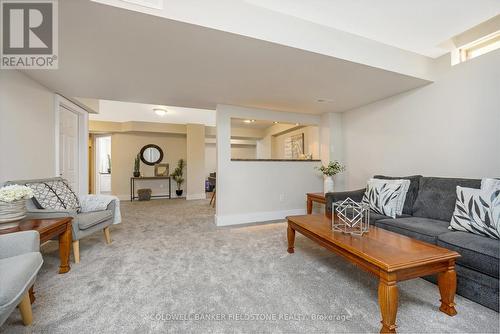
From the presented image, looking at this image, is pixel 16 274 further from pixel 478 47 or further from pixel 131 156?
pixel 131 156

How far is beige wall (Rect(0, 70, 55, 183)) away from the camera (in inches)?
83.0

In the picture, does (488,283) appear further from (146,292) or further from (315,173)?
(315,173)

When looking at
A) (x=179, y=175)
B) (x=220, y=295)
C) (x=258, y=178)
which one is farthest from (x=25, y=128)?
(x=179, y=175)

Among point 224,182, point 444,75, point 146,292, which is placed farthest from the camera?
point 224,182

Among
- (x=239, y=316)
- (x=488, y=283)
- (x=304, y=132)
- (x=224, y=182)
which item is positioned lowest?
(x=239, y=316)

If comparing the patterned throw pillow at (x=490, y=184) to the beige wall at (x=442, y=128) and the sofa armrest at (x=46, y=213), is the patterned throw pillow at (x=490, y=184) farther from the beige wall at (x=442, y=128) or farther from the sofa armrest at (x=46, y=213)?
the sofa armrest at (x=46, y=213)

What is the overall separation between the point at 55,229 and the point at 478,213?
359 cm

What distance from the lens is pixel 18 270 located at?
111 cm

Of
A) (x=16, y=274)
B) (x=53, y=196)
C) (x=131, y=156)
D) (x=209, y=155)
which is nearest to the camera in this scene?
(x=16, y=274)

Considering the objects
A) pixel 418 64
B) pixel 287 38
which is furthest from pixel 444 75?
pixel 287 38

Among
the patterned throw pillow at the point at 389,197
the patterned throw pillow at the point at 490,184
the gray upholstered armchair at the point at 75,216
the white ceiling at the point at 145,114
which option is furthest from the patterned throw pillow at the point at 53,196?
the patterned throw pillow at the point at 490,184

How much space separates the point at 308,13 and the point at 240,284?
247cm

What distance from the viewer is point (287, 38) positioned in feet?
6.11

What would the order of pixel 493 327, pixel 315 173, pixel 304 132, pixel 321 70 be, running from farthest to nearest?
pixel 304 132 → pixel 315 173 → pixel 321 70 → pixel 493 327
